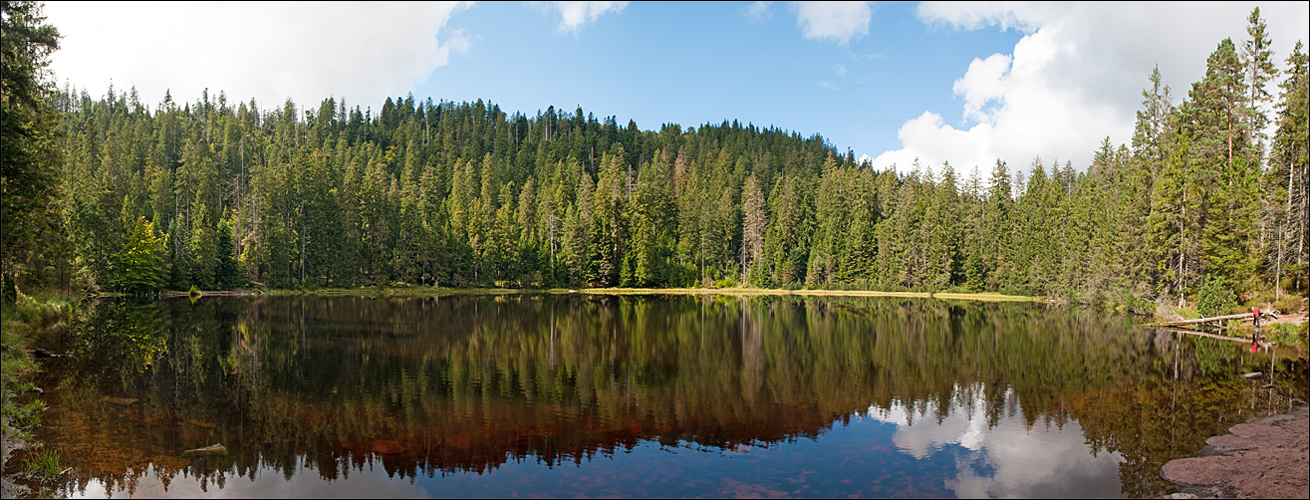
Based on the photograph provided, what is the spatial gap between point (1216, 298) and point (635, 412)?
39470mm

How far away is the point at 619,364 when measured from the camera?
82.3 ft

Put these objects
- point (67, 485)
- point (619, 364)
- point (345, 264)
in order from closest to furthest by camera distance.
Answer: point (67, 485)
point (619, 364)
point (345, 264)

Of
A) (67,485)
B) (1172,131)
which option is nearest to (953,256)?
(1172,131)

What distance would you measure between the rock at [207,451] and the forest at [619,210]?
1554cm

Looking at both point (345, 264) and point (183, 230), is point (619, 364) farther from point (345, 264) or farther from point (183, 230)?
point (183, 230)

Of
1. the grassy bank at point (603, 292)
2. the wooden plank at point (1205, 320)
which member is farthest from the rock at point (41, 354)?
the grassy bank at point (603, 292)

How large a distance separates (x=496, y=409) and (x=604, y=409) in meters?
2.66

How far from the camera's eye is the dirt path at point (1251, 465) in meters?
10.6

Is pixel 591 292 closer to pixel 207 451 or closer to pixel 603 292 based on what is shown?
pixel 603 292

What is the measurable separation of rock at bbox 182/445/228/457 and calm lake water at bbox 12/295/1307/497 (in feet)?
1.01

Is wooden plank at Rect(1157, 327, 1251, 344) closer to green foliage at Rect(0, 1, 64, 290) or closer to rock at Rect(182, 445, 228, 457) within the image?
rock at Rect(182, 445, 228, 457)

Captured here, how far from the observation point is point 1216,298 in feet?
130

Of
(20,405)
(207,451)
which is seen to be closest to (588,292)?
(20,405)

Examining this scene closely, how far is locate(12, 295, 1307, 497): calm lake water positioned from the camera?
1193 cm
